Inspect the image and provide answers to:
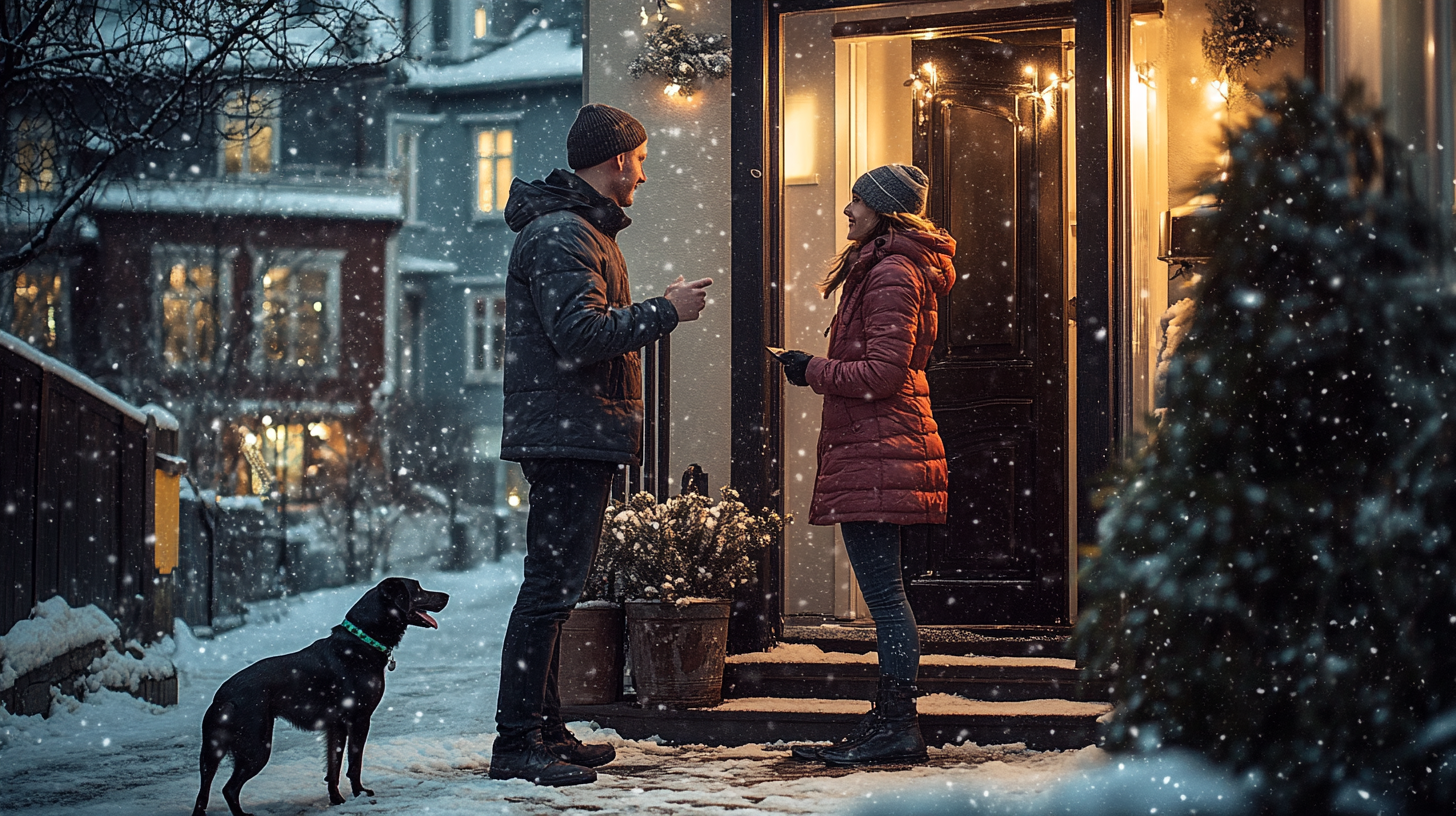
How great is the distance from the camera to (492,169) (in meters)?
26.0

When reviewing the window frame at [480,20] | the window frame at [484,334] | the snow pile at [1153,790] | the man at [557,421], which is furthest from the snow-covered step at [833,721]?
the window frame at [480,20]

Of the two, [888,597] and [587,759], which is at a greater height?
[888,597]

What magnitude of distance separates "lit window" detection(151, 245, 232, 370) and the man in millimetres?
18228

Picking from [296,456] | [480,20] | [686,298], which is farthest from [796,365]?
[480,20]

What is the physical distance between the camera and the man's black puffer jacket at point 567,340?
152 inches

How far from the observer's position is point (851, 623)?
243 inches

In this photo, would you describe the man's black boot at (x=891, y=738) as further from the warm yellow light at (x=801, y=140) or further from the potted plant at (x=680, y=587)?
the warm yellow light at (x=801, y=140)

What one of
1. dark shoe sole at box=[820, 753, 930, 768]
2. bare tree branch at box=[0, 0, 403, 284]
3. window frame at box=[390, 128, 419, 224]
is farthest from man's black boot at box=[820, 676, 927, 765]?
window frame at box=[390, 128, 419, 224]

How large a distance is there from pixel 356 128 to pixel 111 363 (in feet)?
21.3

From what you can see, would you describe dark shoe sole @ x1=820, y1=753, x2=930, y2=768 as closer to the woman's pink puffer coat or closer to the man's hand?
the woman's pink puffer coat

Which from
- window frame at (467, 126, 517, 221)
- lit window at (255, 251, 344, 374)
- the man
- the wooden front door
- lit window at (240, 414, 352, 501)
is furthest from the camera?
window frame at (467, 126, 517, 221)

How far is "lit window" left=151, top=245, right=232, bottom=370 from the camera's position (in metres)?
21.0

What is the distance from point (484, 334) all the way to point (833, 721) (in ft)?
70.2

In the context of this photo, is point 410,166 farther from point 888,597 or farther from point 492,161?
point 888,597
